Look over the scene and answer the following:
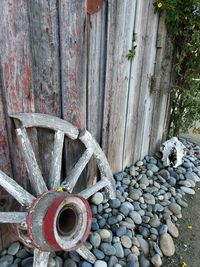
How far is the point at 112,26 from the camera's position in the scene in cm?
166

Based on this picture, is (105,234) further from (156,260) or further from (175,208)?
(175,208)

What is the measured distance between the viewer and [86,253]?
5.07ft

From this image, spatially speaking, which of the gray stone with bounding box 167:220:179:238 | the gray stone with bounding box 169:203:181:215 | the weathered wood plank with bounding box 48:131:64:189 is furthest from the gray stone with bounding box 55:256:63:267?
the gray stone with bounding box 169:203:181:215

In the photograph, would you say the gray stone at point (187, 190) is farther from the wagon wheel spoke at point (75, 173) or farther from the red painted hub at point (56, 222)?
the red painted hub at point (56, 222)

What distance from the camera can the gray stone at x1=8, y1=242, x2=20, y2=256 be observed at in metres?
1.55

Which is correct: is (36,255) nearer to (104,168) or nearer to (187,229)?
(104,168)

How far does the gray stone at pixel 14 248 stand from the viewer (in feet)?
5.08

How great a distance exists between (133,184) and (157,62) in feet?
3.42

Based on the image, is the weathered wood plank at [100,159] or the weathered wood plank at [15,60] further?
the weathered wood plank at [100,159]

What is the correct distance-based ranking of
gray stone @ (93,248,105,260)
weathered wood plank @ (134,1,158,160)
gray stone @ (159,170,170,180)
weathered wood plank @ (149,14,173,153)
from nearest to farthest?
gray stone @ (93,248,105,260) < weathered wood plank @ (134,1,158,160) < weathered wood plank @ (149,14,173,153) < gray stone @ (159,170,170,180)

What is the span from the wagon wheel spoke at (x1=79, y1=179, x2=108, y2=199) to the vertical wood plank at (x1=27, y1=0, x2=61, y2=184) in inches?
11.8

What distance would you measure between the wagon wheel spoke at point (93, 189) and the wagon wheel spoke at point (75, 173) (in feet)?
0.37

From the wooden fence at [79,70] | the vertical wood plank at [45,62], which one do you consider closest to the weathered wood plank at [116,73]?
the wooden fence at [79,70]

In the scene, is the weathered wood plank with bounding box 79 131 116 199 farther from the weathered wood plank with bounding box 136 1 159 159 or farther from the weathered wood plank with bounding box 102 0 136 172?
the weathered wood plank with bounding box 136 1 159 159
